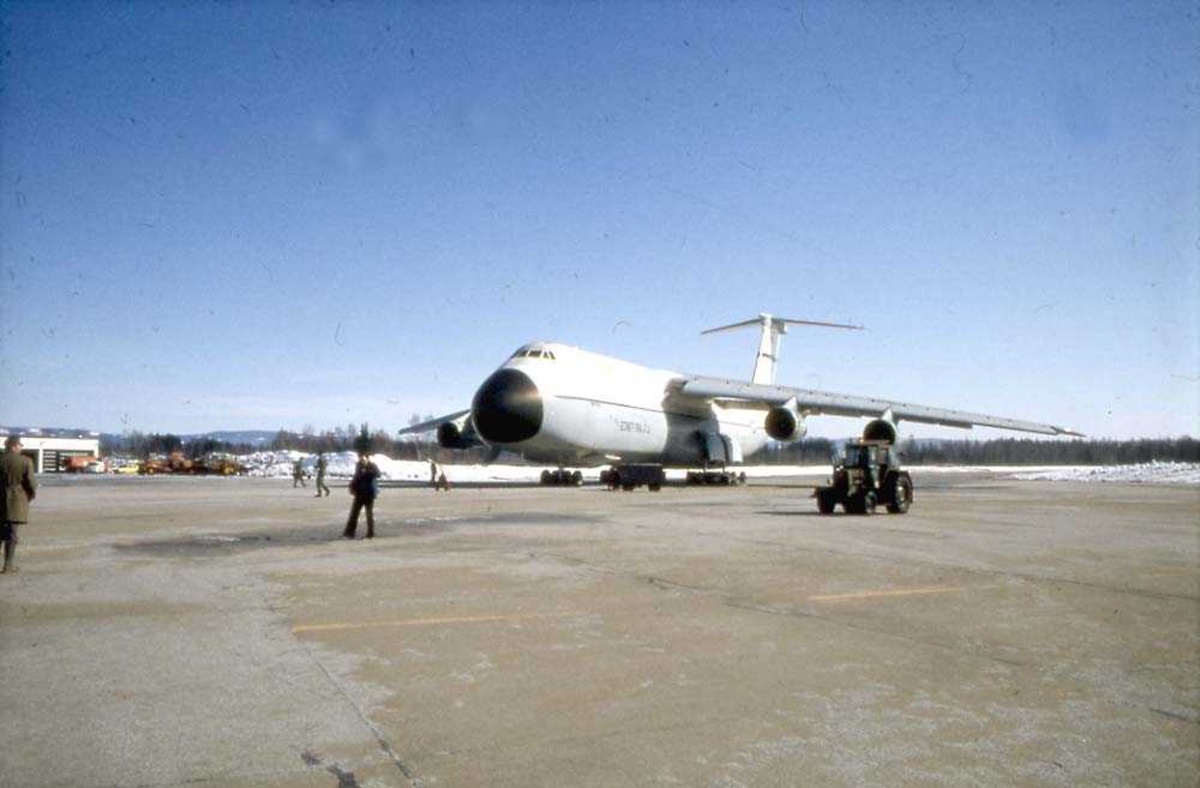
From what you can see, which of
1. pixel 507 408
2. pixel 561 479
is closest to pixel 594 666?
pixel 507 408

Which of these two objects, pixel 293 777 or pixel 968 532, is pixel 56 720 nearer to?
pixel 293 777

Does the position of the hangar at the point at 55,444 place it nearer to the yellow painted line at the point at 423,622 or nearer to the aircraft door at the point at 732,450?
the aircraft door at the point at 732,450

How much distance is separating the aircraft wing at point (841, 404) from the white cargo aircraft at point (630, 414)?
1.5 inches

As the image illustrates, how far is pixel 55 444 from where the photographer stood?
83.0m

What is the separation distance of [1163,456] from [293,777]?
152292mm

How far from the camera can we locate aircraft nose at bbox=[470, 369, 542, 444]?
2622 cm

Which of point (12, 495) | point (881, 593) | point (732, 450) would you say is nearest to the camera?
point (881, 593)

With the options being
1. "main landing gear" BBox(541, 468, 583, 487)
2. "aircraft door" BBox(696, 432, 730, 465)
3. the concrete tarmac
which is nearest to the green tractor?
the concrete tarmac

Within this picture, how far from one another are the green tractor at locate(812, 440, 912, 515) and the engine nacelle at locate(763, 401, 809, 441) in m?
10.7

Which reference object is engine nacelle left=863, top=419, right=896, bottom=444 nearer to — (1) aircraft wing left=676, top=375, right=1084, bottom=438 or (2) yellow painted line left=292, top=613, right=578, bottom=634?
(1) aircraft wing left=676, top=375, right=1084, bottom=438

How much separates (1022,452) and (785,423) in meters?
141

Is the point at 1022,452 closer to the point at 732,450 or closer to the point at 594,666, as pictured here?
the point at 732,450

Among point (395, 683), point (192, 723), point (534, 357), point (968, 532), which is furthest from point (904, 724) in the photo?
point (534, 357)

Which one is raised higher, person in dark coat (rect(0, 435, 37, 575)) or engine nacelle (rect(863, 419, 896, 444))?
Answer: engine nacelle (rect(863, 419, 896, 444))
